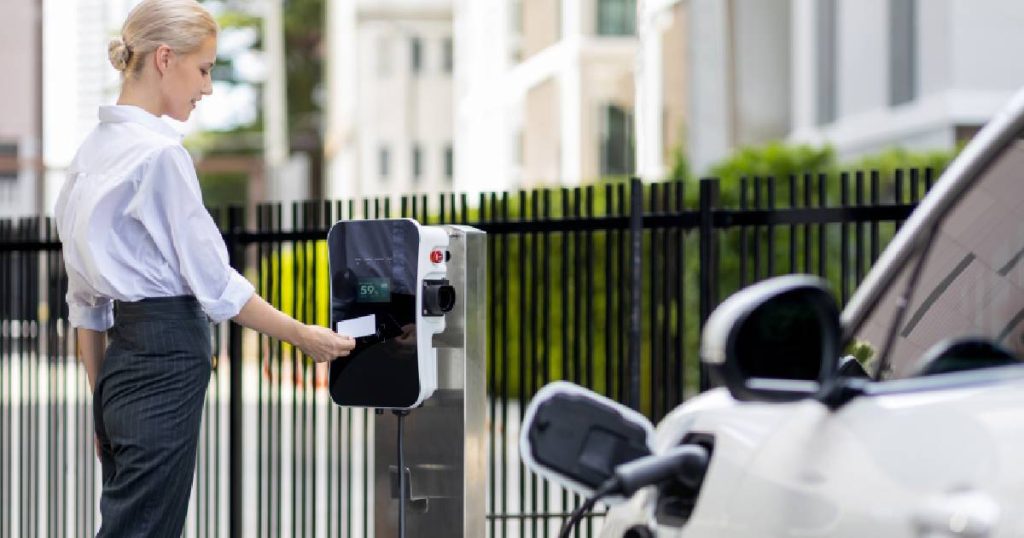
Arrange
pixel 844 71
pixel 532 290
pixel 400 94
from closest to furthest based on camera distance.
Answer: pixel 532 290 < pixel 844 71 < pixel 400 94

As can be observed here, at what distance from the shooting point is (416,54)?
4556 centimetres

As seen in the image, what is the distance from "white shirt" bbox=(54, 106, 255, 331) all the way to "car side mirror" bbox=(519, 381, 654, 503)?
4.87 ft

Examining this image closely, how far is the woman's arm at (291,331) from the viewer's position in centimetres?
405

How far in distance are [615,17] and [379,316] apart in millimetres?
20920

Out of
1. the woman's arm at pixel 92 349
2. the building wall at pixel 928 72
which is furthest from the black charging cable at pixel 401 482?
the building wall at pixel 928 72

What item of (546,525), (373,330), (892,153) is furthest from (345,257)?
(892,153)

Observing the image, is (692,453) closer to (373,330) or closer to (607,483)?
(607,483)

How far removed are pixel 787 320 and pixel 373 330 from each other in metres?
2.39

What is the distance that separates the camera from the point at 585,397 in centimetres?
259

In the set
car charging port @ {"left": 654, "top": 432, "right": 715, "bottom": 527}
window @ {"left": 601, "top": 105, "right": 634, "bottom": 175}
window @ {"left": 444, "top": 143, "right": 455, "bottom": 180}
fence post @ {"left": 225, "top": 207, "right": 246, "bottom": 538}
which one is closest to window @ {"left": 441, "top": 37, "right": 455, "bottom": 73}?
window @ {"left": 444, "top": 143, "right": 455, "bottom": 180}

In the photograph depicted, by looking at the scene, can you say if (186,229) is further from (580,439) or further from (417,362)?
(580,439)

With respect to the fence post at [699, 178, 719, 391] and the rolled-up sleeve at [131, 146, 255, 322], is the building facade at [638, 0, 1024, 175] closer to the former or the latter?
the fence post at [699, 178, 719, 391]

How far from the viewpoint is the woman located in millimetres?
3930

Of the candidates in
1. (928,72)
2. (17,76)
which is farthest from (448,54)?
(928,72)
